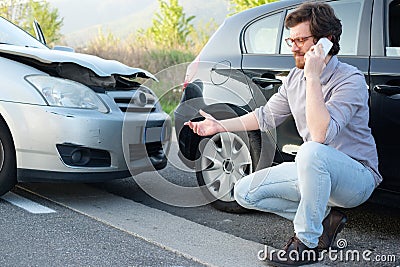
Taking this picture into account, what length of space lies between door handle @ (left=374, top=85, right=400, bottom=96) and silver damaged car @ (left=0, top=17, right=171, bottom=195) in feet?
5.80

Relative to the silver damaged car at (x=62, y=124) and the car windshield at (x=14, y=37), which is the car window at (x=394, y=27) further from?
the car windshield at (x=14, y=37)

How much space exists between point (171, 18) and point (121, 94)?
20972 millimetres

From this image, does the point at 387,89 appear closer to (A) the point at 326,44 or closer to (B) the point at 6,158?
(A) the point at 326,44

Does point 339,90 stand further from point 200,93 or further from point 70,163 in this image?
point 70,163

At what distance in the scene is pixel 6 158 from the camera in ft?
15.1

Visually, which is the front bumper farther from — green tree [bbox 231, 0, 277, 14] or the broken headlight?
green tree [bbox 231, 0, 277, 14]

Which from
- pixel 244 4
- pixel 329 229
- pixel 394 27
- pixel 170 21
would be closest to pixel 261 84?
pixel 394 27

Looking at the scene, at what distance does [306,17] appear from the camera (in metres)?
3.30

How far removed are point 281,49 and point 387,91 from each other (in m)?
0.88

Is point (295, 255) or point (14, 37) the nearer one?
point (295, 255)

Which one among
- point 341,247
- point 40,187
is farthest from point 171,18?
point 341,247

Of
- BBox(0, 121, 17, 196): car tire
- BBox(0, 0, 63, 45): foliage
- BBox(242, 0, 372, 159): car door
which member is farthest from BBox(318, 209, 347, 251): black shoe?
BBox(0, 0, 63, 45): foliage

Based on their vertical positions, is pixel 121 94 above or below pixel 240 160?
above

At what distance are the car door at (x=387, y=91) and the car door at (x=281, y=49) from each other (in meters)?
0.07
